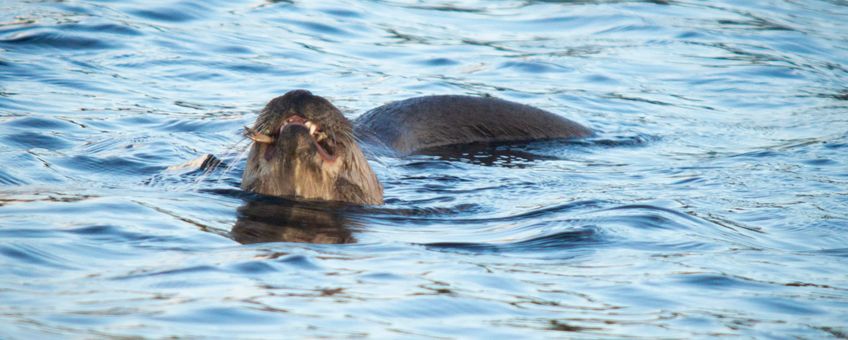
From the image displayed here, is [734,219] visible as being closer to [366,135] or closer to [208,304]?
[366,135]

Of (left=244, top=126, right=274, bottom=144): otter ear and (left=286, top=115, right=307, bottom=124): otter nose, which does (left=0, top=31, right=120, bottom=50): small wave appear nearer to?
(left=244, top=126, right=274, bottom=144): otter ear

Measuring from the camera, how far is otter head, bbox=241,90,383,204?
5613mm

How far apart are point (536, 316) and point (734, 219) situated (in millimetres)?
2330

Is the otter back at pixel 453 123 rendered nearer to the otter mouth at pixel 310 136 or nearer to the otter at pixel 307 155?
the otter at pixel 307 155

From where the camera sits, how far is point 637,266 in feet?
16.7

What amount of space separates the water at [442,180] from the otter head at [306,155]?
4.9 inches

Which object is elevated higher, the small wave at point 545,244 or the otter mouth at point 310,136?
the otter mouth at point 310,136

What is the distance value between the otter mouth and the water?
0.27 metres

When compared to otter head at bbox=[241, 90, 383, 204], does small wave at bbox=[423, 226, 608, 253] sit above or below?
below

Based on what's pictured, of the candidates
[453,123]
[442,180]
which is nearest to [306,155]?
[442,180]

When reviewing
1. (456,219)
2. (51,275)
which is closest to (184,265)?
(51,275)

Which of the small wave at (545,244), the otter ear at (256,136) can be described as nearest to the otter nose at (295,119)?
the otter ear at (256,136)

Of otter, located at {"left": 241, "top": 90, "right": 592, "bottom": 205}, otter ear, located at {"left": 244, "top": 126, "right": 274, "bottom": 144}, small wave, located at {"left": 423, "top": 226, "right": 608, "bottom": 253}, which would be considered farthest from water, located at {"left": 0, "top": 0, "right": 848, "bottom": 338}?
otter ear, located at {"left": 244, "top": 126, "right": 274, "bottom": 144}

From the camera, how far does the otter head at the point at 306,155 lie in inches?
221
